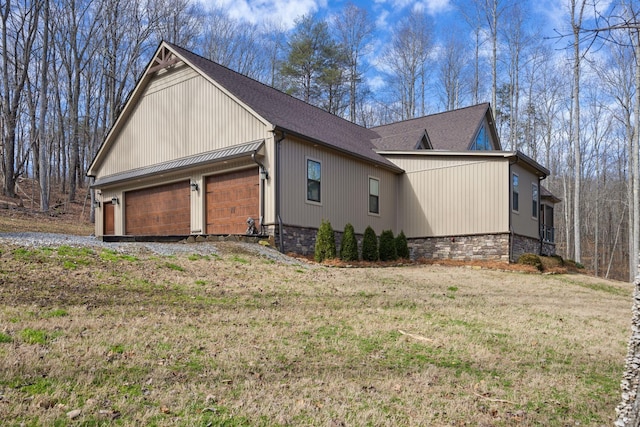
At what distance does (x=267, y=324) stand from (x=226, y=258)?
4.88 meters

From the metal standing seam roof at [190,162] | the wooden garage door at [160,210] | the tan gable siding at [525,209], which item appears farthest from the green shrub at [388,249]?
the wooden garage door at [160,210]

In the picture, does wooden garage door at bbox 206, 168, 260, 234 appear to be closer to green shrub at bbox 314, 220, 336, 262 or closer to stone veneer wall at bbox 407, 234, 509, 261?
green shrub at bbox 314, 220, 336, 262

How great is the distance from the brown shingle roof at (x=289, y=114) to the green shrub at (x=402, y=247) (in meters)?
2.52

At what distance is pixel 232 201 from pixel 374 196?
4829 millimetres

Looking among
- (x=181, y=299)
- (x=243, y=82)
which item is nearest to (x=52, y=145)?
(x=243, y=82)

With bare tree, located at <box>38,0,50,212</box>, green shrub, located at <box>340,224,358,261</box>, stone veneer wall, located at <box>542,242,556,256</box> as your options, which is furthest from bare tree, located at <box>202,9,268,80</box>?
stone veneer wall, located at <box>542,242,556,256</box>

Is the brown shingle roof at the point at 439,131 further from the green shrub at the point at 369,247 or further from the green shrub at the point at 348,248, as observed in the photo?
the green shrub at the point at 348,248

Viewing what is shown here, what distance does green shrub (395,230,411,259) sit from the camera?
16.2 metres

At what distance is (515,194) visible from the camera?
1705 cm

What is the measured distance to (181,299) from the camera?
7.03 metres

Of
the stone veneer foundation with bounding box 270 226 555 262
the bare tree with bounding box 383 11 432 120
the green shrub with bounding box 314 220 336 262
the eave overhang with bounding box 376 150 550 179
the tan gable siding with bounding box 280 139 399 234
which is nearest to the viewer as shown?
the green shrub with bounding box 314 220 336 262

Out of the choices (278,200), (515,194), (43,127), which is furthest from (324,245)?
(43,127)

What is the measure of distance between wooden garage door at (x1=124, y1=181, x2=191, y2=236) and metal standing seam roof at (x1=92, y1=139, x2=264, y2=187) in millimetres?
608

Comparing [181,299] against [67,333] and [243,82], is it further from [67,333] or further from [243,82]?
[243,82]
